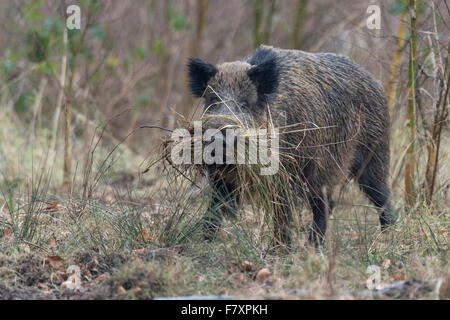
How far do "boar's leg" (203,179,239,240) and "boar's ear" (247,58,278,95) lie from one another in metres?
0.85

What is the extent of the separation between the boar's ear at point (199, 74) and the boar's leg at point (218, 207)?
33.4 inches

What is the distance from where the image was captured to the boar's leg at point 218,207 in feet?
15.2

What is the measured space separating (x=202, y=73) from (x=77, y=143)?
13.9 ft

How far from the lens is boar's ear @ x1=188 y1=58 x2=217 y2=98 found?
5.18 metres

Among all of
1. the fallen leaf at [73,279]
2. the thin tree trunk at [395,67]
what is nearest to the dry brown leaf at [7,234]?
the fallen leaf at [73,279]

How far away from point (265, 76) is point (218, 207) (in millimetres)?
1180

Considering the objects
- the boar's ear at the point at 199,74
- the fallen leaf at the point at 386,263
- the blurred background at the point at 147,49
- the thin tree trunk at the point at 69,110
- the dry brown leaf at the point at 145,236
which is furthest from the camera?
the blurred background at the point at 147,49

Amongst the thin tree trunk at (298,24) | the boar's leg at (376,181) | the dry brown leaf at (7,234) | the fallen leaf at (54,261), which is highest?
the thin tree trunk at (298,24)

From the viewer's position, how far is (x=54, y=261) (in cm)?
426

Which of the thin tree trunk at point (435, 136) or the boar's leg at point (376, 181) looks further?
the boar's leg at point (376, 181)

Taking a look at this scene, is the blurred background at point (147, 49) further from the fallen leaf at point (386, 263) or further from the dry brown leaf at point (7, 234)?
the fallen leaf at point (386, 263)

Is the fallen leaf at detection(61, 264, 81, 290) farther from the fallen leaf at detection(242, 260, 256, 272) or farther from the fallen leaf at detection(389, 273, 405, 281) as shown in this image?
the fallen leaf at detection(389, 273, 405, 281)
